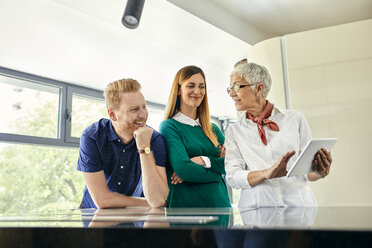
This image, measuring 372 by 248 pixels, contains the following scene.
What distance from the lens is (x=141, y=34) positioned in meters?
3.14

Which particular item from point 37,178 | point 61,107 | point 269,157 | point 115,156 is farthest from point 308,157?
point 37,178

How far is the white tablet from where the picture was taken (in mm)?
1224

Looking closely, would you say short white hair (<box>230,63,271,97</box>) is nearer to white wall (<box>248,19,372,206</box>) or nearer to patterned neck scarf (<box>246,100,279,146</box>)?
patterned neck scarf (<box>246,100,279,146</box>)

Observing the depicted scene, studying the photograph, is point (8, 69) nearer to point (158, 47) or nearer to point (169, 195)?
point (158, 47)

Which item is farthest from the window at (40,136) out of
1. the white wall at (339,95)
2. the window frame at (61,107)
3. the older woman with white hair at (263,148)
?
the older woman with white hair at (263,148)

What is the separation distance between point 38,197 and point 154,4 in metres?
3.28

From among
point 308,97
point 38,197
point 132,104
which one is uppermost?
point 308,97

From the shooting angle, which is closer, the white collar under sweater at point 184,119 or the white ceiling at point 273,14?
the white collar under sweater at point 184,119

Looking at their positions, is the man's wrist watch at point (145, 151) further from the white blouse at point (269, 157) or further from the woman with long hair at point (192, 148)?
the white blouse at point (269, 157)

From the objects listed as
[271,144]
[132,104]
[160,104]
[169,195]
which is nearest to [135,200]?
[169,195]

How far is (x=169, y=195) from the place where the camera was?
5.37 ft

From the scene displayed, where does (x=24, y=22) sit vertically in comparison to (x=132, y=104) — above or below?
above

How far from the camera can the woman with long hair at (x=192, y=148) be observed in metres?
1.57

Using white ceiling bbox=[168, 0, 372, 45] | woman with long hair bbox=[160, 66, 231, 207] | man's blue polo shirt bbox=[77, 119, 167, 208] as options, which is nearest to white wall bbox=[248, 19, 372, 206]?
white ceiling bbox=[168, 0, 372, 45]
